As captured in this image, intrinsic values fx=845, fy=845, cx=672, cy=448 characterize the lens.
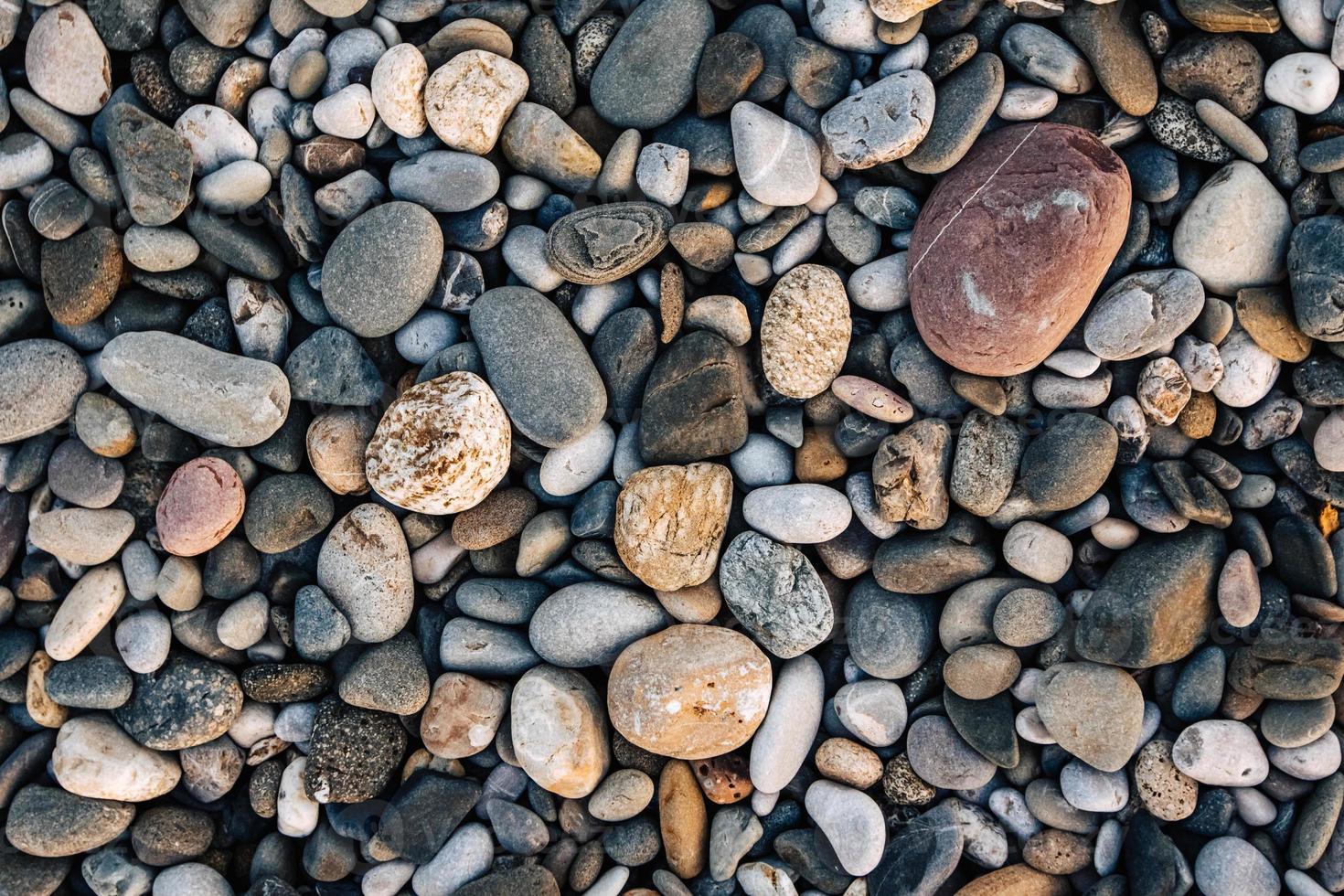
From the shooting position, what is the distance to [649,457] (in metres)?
2.04

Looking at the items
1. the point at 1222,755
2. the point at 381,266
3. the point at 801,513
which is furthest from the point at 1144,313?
the point at 381,266

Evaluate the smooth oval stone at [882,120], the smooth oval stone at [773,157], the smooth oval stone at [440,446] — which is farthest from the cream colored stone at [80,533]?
the smooth oval stone at [882,120]

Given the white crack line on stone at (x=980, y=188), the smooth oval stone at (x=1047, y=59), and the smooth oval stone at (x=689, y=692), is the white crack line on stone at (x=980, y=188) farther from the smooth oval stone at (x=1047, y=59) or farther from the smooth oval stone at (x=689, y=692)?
the smooth oval stone at (x=689, y=692)

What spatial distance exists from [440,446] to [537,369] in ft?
0.94

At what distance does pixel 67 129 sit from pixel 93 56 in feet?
0.61

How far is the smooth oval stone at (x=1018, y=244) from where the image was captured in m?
1.81

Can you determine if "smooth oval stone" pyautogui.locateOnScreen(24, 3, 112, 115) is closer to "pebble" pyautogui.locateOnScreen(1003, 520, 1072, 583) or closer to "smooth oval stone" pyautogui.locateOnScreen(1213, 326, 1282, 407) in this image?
"pebble" pyautogui.locateOnScreen(1003, 520, 1072, 583)

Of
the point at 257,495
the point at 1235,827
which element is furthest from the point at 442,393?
the point at 1235,827

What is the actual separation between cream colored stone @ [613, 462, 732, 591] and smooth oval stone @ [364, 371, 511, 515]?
13.4 inches

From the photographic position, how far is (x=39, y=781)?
2092 millimetres

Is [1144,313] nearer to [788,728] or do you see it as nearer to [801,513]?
[801,513]

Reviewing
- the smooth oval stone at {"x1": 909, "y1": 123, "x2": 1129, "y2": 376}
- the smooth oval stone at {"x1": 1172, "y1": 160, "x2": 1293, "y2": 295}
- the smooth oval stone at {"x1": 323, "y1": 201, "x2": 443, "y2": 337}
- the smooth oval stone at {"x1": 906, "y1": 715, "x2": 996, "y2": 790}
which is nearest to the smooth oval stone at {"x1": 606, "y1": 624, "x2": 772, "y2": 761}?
the smooth oval stone at {"x1": 906, "y1": 715, "x2": 996, "y2": 790}

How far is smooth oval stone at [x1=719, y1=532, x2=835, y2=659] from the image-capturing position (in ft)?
6.55

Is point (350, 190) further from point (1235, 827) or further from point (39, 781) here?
point (1235, 827)
